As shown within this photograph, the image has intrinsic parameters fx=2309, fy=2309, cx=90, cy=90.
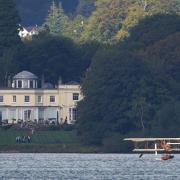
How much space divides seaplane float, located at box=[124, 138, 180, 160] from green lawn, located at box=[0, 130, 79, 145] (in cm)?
723

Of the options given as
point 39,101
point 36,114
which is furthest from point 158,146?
point 39,101

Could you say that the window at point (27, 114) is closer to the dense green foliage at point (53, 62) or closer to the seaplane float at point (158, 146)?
the dense green foliage at point (53, 62)

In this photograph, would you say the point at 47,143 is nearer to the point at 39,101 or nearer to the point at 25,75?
the point at 39,101

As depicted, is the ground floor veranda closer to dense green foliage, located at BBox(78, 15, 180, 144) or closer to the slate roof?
the slate roof

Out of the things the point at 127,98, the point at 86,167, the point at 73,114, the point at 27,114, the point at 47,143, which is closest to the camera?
the point at 86,167

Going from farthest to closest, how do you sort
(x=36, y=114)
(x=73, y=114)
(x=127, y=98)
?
1. (x=36, y=114)
2. (x=73, y=114)
3. (x=127, y=98)

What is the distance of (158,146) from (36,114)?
42.7 m

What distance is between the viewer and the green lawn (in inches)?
6521

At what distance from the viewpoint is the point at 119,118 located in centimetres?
16712

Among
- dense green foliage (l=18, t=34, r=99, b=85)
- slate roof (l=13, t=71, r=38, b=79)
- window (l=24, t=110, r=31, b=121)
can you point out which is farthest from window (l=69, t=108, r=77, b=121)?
dense green foliage (l=18, t=34, r=99, b=85)

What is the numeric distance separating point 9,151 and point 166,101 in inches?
550

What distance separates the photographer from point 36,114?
192 metres

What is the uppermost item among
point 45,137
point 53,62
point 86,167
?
point 53,62

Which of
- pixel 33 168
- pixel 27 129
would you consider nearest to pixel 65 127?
pixel 27 129
